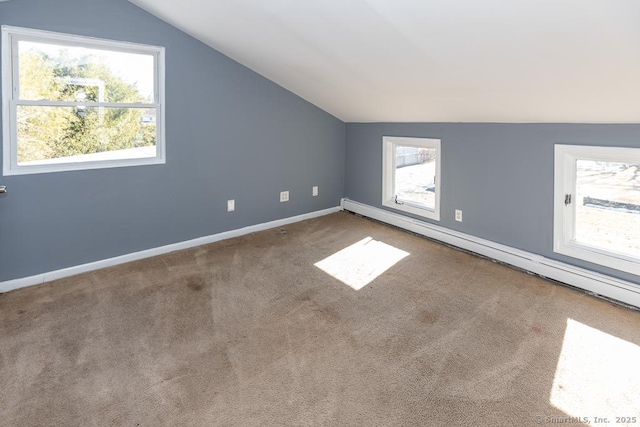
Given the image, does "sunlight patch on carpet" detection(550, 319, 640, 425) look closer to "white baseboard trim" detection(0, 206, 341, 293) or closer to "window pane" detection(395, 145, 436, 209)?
"window pane" detection(395, 145, 436, 209)

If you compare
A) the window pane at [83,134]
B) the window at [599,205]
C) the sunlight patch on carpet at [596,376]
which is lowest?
the sunlight patch on carpet at [596,376]

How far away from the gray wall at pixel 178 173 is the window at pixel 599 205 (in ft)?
8.71

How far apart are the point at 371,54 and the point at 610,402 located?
242cm

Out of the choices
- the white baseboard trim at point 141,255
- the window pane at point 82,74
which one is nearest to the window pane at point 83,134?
the window pane at point 82,74

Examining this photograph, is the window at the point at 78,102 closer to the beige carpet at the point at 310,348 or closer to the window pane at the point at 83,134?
the window pane at the point at 83,134

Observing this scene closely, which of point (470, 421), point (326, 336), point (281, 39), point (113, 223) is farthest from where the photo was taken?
point (113, 223)

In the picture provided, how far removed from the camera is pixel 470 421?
1602 mm

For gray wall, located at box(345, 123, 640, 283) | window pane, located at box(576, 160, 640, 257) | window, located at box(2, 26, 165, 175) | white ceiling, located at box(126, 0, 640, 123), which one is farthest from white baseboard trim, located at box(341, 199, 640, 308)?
window, located at box(2, 26, 165, 175)

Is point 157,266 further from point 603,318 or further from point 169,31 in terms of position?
point 603,318

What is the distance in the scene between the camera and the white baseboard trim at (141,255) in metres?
2.88

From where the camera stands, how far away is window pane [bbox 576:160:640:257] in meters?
2.64

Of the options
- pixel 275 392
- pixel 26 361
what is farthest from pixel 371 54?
pixel 26 361

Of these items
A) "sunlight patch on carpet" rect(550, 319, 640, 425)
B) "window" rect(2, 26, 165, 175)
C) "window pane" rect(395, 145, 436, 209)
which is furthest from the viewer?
"window pane" rect(395, 145, 436, 209)

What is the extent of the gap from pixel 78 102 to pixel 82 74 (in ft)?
0.75
